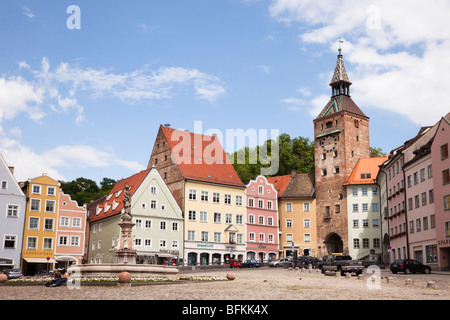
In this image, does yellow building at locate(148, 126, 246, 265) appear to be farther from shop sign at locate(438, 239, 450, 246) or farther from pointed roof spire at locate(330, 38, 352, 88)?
shop sign at locate(438, 239, 450, 246)

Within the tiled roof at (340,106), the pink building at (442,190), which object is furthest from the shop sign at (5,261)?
the tiled roof at (340,106)

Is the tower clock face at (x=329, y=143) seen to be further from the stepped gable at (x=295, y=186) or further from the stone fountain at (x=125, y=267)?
the stone fountain at (x=125, y=267)

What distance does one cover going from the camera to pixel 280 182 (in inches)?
3676

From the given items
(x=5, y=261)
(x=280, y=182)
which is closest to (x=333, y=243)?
(x=280, y=182)

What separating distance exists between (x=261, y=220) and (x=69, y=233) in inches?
1151

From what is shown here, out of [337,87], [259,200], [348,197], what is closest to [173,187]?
[259,200]

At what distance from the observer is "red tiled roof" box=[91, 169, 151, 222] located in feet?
241

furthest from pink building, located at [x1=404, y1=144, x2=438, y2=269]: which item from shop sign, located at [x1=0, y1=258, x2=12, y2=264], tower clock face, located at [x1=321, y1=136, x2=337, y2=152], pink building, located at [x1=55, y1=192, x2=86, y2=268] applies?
shop sign, located at [x1=0, y1=258, x2=12, y2=264]

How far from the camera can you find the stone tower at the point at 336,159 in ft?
284

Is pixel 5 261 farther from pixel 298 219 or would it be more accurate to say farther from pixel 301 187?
pixel 301 187

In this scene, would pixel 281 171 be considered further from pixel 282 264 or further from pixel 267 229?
pixel 282 264

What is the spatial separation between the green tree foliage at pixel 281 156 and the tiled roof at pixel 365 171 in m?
17.3
